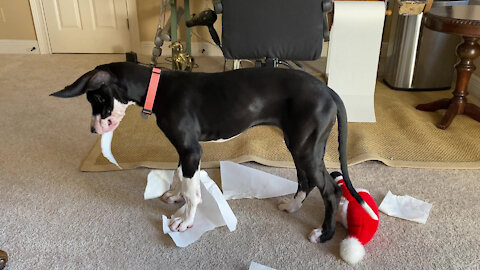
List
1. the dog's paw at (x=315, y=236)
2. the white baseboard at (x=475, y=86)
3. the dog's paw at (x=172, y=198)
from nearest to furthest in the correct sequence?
the dog's paw at (x=315, y=236)
the dog's paw at (x=172, y=198)
the white baseboard at (x=475, y=86)

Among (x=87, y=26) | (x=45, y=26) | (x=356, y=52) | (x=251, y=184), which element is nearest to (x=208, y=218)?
(x=251, y=184)

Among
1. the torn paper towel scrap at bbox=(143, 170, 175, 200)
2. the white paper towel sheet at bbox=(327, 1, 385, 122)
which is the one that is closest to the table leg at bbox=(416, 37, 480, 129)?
the white paper towel sheet at bbox=(327, 1, 385, 122)

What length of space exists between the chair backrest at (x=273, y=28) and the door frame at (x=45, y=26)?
1756mm

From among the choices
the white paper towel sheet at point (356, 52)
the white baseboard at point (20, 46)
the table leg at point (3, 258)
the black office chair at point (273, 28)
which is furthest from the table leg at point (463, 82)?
the white baseboard at point (20, 46)

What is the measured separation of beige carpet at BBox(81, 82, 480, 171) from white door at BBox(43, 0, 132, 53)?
4.96ft

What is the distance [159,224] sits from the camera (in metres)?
1.52

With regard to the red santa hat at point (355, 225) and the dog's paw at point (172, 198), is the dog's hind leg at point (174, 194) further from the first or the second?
the red santa hat at point (355, 225)

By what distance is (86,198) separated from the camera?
166 cm

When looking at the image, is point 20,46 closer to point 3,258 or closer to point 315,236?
point 3,258

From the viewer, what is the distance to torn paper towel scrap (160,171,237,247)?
1.43 metres

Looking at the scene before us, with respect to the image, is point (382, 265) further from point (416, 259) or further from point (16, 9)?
point (16, 9)

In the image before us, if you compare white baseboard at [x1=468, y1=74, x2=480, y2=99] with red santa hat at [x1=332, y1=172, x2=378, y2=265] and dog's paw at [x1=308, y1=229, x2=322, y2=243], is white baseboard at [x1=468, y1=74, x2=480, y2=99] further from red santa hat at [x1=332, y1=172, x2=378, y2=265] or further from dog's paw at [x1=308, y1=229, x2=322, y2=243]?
dog's paw at [x1=308, y1=229, x2=322, y2=243]

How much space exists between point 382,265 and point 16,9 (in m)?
3.52

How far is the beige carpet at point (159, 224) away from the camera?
4.44 feet
